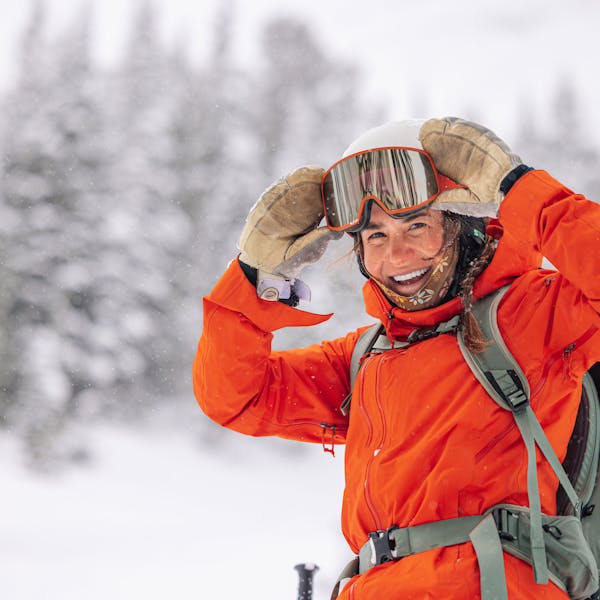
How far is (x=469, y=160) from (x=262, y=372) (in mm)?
1093

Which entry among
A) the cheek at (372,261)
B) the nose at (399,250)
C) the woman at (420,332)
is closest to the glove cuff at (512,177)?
Answer: the woman at (420,332)

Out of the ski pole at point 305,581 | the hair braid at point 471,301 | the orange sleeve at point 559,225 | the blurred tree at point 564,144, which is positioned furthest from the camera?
the blurred tree at point 564,144

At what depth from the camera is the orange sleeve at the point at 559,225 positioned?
2.02 m

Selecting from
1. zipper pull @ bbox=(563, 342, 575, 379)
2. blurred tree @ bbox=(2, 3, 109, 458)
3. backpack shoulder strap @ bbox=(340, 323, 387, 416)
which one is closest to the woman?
zipper pull @ bbox=(563, 342, 575, 379)

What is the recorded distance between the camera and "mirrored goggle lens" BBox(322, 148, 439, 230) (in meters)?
2.49

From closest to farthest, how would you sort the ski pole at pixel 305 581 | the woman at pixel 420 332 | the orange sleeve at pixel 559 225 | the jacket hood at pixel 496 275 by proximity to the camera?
the orange sleeve at pixel 559 225
the woman at pixel 420 332
the jacket hood at pixel 496 275
the ski pole at pixel 305 581

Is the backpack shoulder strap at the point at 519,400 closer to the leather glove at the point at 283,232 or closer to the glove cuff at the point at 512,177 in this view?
the glove cuff at the point at 512,177

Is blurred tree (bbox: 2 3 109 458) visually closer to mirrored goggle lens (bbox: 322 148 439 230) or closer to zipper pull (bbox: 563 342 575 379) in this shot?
mirrored goggle lens (bbox: 322 148 439 230)

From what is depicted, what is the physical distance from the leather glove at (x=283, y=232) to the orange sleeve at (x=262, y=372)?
0.24 feet

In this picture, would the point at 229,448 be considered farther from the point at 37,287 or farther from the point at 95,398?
the point at 37,287

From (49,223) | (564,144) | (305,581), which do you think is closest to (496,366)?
(305,581)

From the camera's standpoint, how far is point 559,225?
81.7 inches

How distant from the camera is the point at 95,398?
66.9 ft

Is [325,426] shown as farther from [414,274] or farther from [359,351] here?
[414,274]
